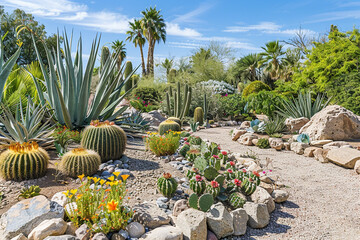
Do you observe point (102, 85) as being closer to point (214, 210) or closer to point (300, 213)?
point (214, 210)

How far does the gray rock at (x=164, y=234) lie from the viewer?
2.90m

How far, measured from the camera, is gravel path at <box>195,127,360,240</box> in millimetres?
3486

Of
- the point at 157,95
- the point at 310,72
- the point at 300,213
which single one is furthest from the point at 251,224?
the point at 157,95

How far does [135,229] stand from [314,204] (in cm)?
277

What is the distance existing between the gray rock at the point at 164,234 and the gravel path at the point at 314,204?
2.91 ft

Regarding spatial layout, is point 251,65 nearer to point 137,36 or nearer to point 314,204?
point 137,36

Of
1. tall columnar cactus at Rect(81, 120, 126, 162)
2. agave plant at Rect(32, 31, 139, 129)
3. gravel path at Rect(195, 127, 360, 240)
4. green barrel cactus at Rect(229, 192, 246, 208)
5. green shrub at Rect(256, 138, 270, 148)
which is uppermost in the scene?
agave plant at Rect(32, 31, 139, 129)

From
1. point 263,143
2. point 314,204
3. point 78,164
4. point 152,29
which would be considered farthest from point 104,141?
point 152,29

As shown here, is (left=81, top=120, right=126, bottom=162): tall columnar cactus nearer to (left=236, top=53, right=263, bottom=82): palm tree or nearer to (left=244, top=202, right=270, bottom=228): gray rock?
(left=244, top=202, right=270, bottom=228): gray rock

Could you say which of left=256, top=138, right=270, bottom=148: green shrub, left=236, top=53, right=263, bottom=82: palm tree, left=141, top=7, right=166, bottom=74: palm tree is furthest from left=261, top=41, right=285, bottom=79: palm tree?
left=256, top=138, right=270, bottom=148: green shrub

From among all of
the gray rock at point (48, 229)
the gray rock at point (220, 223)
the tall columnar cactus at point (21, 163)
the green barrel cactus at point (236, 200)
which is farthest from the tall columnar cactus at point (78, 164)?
the green barrel cactus at point (236, 200)

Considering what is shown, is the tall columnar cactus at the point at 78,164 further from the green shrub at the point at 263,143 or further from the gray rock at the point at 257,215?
the green shrub at the point at 263,143

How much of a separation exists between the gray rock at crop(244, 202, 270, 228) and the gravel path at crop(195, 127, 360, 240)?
0.07 m

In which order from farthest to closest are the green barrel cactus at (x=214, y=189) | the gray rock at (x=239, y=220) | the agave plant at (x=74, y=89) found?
1. the agave plant at (x=74, y=89)
2. the green barrel cactus at (x=214, y=189)
3. the gray rock at (x=239, y=220)
